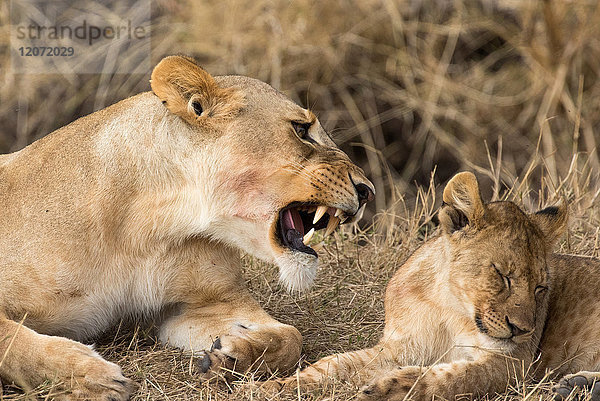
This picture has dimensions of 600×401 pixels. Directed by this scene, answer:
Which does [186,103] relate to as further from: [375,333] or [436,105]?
[436,105]

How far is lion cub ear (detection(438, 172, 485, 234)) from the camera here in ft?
9.35

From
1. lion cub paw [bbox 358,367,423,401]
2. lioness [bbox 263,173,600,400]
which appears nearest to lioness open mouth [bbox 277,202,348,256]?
lioness [bbox 263,173,600,400]

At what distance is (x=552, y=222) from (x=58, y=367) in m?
1.61

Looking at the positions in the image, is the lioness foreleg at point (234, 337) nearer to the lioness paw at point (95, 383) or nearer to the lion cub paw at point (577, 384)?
the lioness paw at point (95, 383)

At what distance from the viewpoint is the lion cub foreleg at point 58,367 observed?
2.59m

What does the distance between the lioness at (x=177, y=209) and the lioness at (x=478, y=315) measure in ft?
1.00

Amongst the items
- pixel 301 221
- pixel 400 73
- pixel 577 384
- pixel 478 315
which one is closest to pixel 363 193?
pixel 301 221

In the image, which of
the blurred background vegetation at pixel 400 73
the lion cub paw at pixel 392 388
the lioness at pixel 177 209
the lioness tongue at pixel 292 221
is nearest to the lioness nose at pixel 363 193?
the lioness at pixel 177 209

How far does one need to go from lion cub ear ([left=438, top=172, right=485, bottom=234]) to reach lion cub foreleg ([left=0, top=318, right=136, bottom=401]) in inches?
43.6

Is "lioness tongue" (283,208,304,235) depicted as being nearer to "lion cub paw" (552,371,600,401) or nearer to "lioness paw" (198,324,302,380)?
"lioness paw" (198,324,302,380)

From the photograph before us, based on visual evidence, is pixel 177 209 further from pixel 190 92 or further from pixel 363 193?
pixel 363 193

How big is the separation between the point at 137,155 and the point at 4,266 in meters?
0.53

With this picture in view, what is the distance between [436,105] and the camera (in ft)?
23.3

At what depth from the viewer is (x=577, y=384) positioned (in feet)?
8.82
